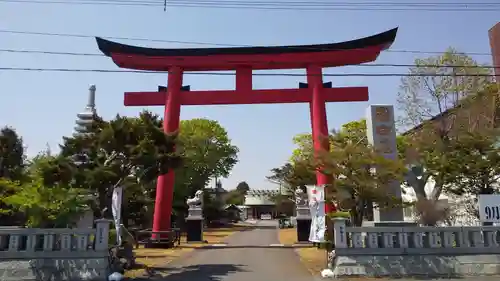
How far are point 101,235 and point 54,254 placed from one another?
1.36 m

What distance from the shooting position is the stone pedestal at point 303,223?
24.8 metres

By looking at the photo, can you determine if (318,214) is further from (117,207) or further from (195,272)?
(117,207)

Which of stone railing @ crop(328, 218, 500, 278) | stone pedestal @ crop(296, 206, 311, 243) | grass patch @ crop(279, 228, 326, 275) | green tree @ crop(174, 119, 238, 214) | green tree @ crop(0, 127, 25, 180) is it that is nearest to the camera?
stone railing @ crop(328, 218, 500, 278)

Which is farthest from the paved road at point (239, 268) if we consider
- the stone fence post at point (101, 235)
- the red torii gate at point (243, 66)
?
the red torii gate at point (243, 66)

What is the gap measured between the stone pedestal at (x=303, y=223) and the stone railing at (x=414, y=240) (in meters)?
13.0

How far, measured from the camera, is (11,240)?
1131cm

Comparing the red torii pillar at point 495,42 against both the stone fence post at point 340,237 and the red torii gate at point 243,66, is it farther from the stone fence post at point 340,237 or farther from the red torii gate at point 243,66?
the stone fence post at point 340,237

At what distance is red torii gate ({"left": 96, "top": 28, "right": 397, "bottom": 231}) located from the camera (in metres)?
21.4

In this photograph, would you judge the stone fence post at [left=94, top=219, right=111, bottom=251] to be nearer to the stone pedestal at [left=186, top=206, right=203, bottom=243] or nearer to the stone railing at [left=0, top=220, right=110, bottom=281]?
the stone railing at [left=0, top=220, right=110, bottom=281]

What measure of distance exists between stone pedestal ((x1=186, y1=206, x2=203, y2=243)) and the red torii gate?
3.89 m

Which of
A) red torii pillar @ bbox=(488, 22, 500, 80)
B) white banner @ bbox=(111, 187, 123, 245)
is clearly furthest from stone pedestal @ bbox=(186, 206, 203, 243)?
red torii pillar @ bbox=(488, 22, 500, 80)

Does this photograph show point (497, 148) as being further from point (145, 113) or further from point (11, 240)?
point (11, 240)

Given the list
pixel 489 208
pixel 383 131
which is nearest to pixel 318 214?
pixel 383 131

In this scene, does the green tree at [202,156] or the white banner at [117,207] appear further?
the green tree at [202,156]
